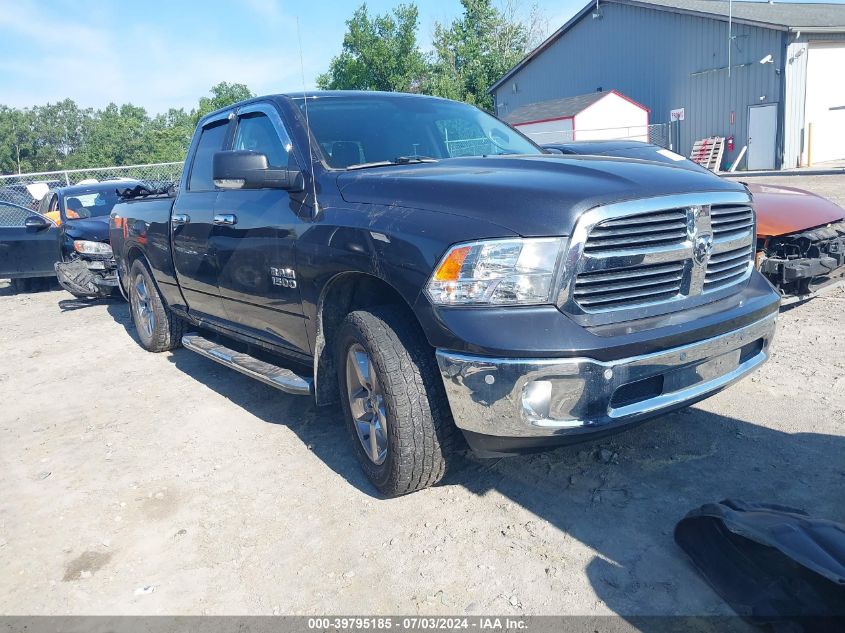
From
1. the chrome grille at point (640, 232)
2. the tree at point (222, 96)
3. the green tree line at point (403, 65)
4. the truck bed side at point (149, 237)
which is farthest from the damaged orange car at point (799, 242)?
the tree at point (222, 96)

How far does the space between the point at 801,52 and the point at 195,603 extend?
93.0ft

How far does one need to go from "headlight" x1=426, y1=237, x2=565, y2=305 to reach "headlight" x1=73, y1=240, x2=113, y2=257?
7.85 meters

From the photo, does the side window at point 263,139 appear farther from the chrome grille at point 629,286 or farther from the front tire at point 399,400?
the chrome grille at point 629,286

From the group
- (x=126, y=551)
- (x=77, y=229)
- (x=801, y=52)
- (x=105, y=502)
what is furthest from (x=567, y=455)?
(x=801, y=52)

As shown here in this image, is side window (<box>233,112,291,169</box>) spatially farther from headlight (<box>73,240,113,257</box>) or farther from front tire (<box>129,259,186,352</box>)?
headlight (<box>73,240,113,257</box>)

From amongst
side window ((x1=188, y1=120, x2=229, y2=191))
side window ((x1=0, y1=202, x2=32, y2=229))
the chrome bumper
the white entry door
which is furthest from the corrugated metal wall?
the chrome bumper

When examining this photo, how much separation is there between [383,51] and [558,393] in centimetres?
4844

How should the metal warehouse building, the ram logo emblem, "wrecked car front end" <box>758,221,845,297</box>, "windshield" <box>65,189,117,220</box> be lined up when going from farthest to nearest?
the metal warehouse building < "windshield" <box>65,189,117,220</box> < "wrecked car front end" <box>758,221,845,297</box> < the ram logo emblem

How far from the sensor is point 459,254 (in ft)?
9.21

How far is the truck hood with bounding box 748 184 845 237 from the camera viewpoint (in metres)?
5.38

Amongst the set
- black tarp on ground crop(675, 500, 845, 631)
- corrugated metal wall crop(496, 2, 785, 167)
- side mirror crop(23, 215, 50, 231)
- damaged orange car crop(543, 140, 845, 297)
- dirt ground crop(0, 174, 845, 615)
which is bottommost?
dirt ground crop(0, 174, 845, 615)

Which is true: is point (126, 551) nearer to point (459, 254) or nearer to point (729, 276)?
point (459, 254)

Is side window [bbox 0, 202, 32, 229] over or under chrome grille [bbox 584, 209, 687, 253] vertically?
under

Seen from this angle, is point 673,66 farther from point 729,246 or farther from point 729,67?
point 729,246
